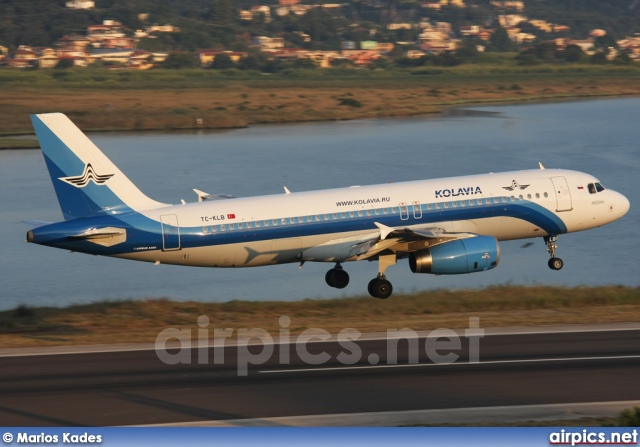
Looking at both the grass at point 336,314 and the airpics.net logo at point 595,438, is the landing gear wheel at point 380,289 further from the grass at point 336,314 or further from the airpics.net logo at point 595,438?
the airpics.net logo at point 595,438

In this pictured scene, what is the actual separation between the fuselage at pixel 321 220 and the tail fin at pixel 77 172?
570 mm

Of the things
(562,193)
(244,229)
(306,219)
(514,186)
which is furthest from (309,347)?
(562,193)

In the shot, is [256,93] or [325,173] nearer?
[325,173]

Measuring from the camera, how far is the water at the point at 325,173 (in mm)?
54469

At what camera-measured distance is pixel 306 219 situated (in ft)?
140

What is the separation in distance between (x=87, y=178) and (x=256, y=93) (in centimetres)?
11360

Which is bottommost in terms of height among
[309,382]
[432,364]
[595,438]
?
[595,438]

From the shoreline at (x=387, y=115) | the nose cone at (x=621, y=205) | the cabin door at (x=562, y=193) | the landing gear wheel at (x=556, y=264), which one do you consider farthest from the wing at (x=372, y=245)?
the shoreline at (x=387, y=115)

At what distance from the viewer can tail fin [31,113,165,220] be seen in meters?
39.8

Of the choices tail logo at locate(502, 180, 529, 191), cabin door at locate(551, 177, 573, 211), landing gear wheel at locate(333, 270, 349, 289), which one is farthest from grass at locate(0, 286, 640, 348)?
tail logo at locate(502, 180, 529, 191)

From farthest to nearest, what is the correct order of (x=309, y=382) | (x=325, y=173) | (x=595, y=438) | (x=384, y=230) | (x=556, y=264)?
(x=325, y=173), (x=556, y=264), (x=384, y=230), (x=309, y=382), (x=595, y=438)

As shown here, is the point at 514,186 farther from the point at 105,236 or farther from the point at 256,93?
the point at 256,93

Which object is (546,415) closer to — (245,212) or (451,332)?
(451,332)

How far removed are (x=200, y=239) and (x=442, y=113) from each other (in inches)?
3722
